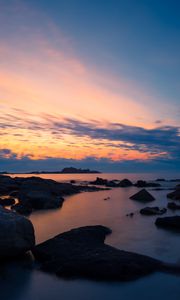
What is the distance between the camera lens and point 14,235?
10.7 m

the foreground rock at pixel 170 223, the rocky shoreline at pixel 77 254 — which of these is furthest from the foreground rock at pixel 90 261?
the foreground rock at pixel 170 223

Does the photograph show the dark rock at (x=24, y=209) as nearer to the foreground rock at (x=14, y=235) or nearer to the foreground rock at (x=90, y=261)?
the foreground rock at (x=14, y=235)

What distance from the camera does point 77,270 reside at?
30.2ft

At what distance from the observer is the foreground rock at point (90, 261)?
908 centimetres

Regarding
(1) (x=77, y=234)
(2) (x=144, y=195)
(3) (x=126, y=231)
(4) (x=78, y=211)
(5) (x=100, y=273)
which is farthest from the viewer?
(2) (x=144, y=195)

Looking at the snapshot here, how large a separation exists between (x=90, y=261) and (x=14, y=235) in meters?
2.79

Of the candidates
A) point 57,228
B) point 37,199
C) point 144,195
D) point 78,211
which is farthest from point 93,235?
point 144,195

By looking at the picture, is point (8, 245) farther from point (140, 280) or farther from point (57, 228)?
point (57, 228)

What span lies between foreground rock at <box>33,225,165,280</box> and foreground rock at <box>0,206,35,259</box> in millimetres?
464

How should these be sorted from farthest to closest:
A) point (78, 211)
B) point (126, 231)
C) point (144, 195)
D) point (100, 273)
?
point (144, 195) → point (78, 211) → point (126, 231) → point (100, 273)

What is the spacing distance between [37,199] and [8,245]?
629 inches

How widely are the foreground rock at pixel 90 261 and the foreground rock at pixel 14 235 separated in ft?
1.52

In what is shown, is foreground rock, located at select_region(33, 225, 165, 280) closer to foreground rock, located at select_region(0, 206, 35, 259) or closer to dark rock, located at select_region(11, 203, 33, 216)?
foreground rock, located at select_region(0, 206, 35, 259)

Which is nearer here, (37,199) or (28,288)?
(28,288)
